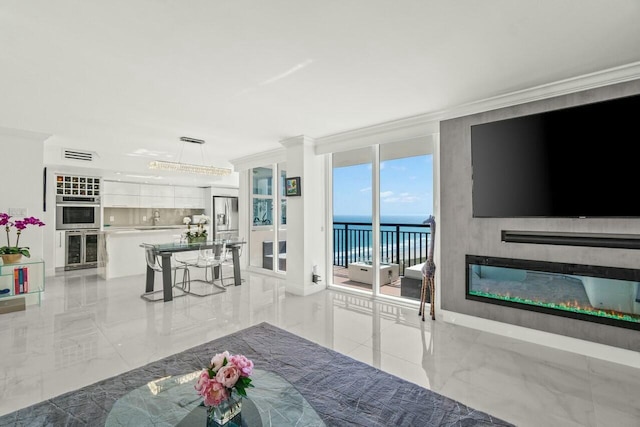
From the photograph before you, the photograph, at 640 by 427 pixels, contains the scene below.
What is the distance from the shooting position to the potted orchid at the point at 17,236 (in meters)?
3.73

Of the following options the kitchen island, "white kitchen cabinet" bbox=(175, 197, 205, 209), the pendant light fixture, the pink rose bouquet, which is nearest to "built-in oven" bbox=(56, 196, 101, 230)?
the kitchen island

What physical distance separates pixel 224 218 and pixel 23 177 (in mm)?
4259

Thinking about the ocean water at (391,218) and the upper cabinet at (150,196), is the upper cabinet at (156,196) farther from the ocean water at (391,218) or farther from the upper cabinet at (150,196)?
the ocean water at (391,218)

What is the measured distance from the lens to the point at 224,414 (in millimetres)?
1328

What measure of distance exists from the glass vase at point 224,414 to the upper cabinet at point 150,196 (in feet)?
23.2

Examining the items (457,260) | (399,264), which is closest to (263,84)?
(457,260)

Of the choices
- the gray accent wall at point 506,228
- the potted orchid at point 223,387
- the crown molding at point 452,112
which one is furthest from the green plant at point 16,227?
the gray accent wall at point 506,228

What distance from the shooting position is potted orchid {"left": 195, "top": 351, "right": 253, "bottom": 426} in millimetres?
1282

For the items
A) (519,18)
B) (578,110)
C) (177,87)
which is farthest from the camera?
(177,87)

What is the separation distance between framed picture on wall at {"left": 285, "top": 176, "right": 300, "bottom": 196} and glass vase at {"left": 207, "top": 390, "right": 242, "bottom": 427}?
11.4 feet

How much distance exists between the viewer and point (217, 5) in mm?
1676

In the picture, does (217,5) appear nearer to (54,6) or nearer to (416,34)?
(54,6)

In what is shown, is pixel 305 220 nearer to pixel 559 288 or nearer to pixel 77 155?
pixel 559 288

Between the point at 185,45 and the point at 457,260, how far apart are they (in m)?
3.36
